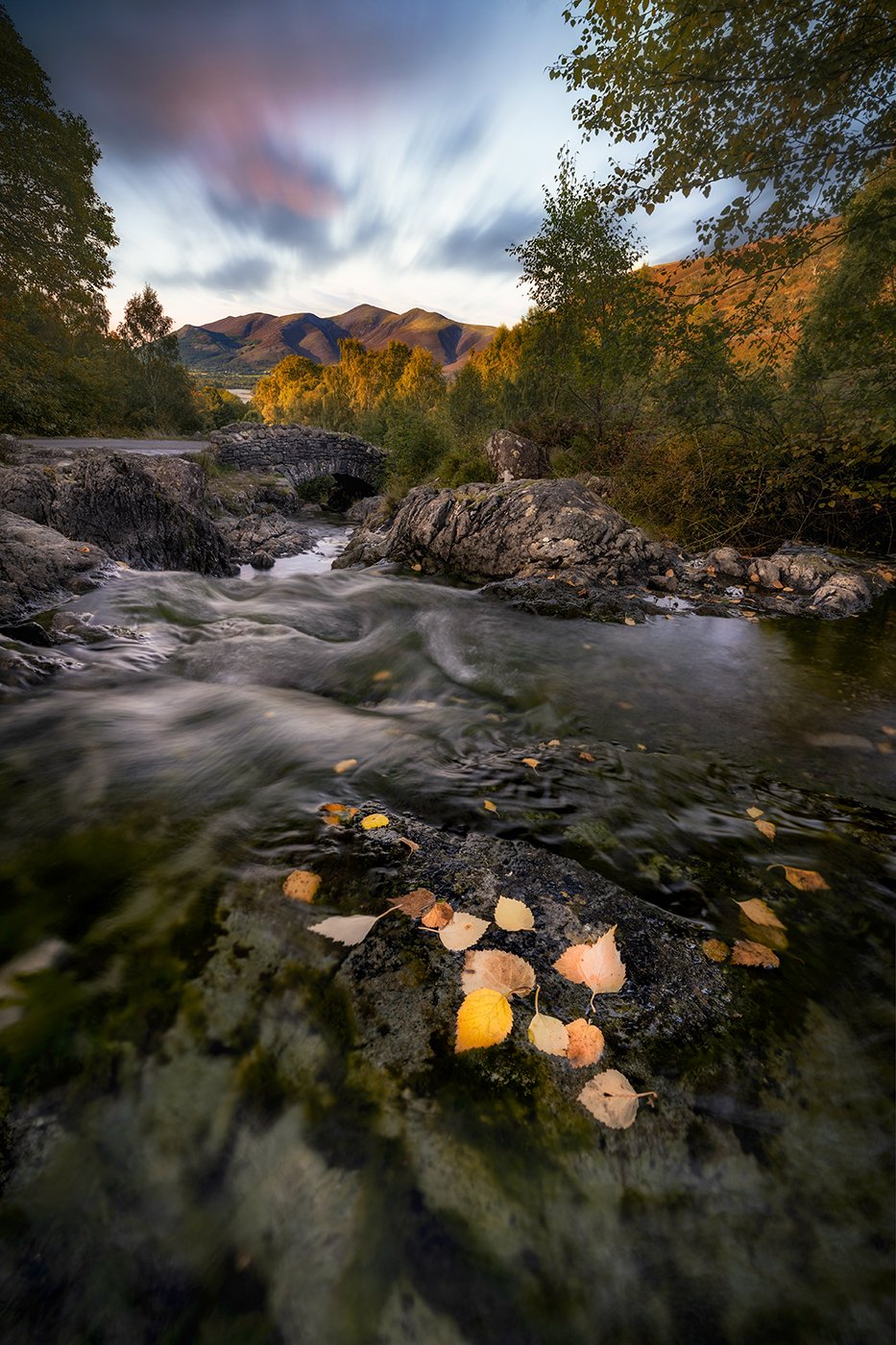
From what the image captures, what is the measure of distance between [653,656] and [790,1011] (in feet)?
14.0

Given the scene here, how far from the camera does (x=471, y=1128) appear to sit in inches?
46.3

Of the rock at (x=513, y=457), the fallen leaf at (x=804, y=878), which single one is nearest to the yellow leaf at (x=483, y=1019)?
the fallen leaf at (x=804, y=878)

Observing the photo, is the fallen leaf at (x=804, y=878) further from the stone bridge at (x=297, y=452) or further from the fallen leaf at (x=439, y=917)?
the stone bridge at (x=297, y=452)

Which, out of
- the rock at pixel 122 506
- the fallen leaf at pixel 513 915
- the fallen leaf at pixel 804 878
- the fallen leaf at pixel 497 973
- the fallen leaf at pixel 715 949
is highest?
the rock at pixel 122 506

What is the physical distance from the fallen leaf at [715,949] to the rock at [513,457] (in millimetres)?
14642

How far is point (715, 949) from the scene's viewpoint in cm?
169

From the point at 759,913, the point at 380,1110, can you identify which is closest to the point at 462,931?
the point at 380,1110

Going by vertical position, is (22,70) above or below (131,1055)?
above

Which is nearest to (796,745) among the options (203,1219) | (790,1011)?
(790,1011)

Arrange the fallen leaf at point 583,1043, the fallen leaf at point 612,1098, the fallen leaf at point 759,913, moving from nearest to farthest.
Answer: the fallen leaf at point 612,1098 < the fallen leaf at point 583,1043 < the fallen leaf at point 759,913

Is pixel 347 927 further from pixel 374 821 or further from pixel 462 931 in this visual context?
pixel 374 821

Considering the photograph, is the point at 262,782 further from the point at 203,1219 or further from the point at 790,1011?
the point at 790,1011

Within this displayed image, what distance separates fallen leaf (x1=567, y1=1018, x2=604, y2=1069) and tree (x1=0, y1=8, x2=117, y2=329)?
22767 millimetres

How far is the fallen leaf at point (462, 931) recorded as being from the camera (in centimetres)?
160
